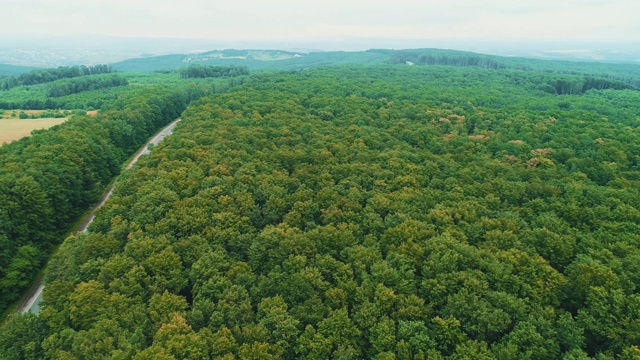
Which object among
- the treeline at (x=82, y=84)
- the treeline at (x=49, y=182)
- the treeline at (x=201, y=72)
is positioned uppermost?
the treeline at (x=201, y=72)

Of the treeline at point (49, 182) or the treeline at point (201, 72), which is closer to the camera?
the treeline at point (49, 182)

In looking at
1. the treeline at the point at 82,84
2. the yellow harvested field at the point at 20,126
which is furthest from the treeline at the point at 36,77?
the yellow harvested field at the point at 20,126

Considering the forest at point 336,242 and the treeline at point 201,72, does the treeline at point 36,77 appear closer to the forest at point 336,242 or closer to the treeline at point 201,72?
the treeline at point 201,72

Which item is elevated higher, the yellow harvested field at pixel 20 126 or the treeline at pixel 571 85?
the treeline at pixel 571 85

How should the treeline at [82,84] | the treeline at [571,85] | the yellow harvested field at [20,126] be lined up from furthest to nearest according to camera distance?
the treeline at [82,84], the treeline at [571,85], the yellow harvested field at [20,126]

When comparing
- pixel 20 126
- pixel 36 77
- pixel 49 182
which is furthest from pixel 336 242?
pixel 36 77

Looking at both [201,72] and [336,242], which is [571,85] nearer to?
[336,242]
